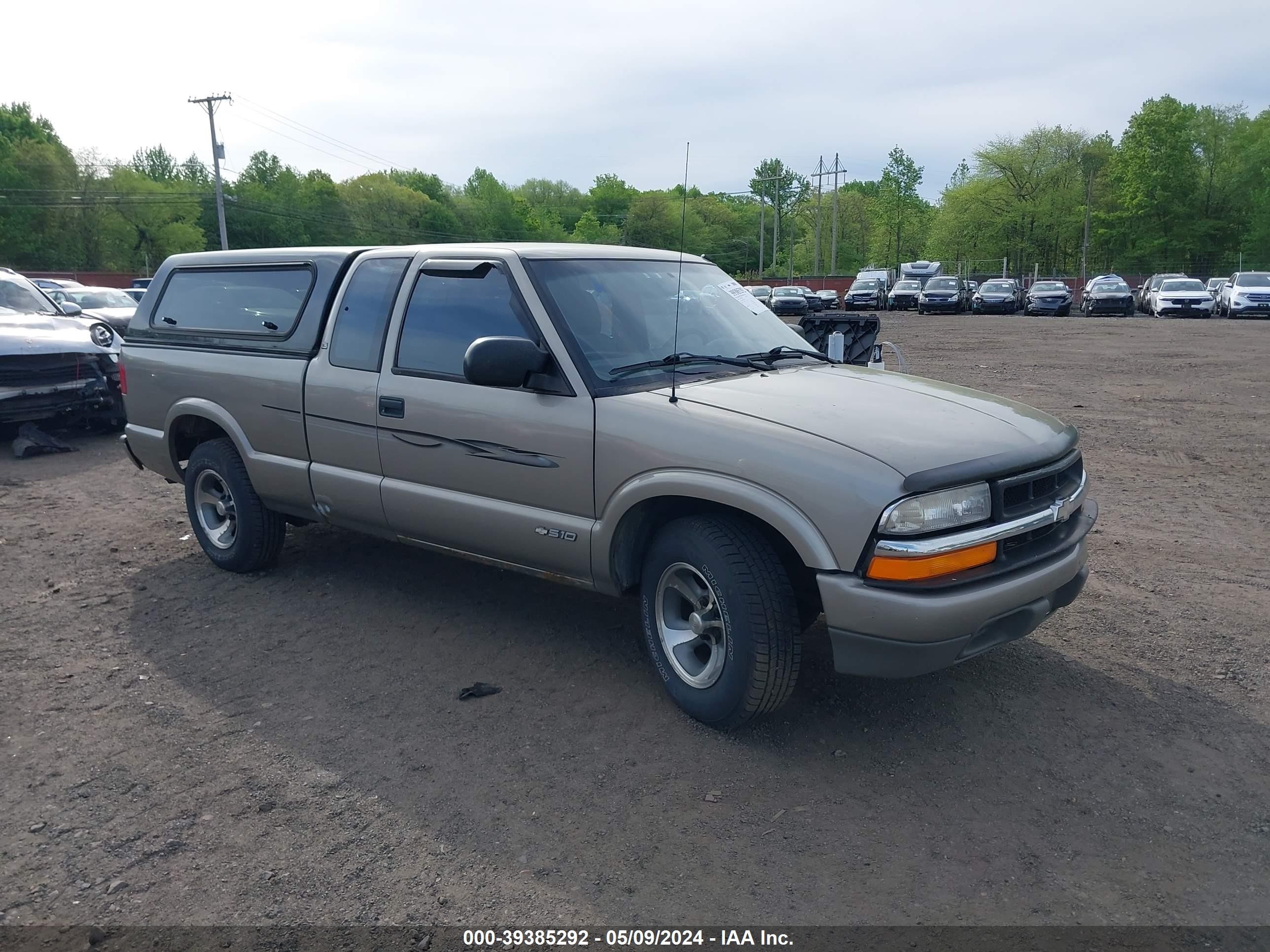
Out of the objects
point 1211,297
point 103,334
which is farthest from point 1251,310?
point 103,334

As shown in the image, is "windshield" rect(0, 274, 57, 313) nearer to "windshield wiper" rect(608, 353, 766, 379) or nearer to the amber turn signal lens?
"windshield wiper" rect(608, 353, 766, 379)

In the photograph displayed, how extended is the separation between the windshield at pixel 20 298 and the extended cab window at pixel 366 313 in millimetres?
8174

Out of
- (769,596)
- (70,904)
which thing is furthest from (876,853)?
(70,904)

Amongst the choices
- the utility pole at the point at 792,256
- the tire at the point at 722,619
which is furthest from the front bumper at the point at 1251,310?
the tire at the point at 722,619

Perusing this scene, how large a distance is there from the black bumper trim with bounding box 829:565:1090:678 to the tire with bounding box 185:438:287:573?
12.2ft

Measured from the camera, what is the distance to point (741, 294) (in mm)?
5195

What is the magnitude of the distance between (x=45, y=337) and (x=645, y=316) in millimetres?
8582

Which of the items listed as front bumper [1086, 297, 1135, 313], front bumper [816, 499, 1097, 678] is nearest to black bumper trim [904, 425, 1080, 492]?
front bumper [816, 499, 1097, 678]

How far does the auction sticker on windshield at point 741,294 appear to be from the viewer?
5129 millimetres

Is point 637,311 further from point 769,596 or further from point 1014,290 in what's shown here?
point 1014,290

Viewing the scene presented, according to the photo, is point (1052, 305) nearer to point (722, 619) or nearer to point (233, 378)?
point (233, 378)

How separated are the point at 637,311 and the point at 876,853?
256 centimetres

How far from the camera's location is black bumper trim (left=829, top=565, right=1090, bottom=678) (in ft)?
10.9

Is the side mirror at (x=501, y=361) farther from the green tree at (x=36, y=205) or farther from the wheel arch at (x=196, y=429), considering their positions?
the green tree at (x=36, y=205)
